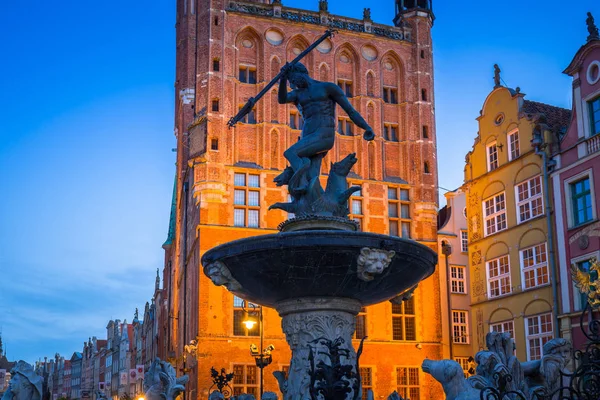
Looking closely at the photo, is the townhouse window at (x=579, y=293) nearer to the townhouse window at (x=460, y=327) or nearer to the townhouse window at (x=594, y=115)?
the townhouse window at (x=594, y=115)

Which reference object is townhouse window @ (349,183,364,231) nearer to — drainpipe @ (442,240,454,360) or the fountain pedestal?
drainpipe @ (442,240,454,360)

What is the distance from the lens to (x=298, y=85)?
38.2 feet

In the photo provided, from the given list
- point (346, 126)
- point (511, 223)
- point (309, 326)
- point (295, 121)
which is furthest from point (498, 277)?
point (309, 326)

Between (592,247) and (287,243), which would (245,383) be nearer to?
(592,247)

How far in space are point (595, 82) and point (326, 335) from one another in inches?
715

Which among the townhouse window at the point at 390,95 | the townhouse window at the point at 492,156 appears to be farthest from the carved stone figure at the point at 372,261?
the townhouse window at the point at 390,95

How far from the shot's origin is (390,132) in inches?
1404

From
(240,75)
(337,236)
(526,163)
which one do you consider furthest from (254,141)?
(337,236)

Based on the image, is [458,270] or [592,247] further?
[458,270]

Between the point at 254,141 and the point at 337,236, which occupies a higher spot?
the point at 254,141

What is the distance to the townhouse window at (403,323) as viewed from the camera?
33500 mm

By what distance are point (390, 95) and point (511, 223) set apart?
979cm

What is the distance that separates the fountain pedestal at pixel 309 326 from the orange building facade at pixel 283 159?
19.7m

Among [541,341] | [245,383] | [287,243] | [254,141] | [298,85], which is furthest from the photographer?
[254,141]
